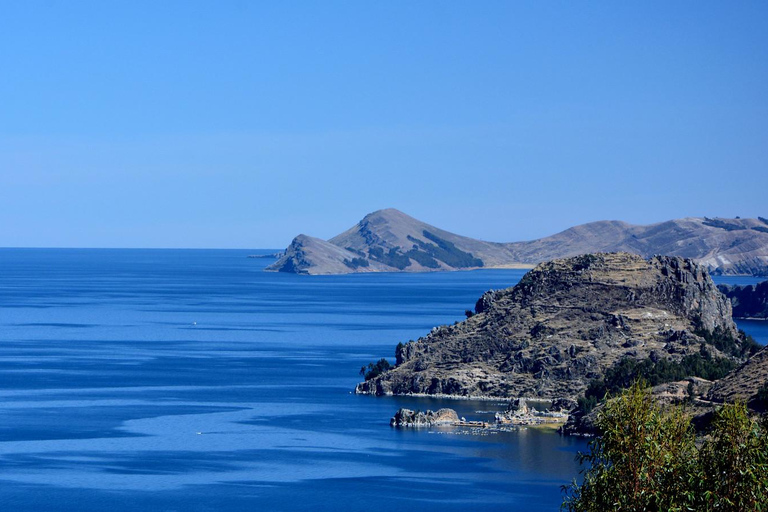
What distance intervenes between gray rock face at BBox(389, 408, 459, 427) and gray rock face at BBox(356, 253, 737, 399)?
20196 mm

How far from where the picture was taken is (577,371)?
166500 mm

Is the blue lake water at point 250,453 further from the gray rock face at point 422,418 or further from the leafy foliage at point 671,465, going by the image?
the leafy foliage at point 671,465

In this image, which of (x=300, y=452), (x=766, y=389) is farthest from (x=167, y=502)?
(x=766, y=389)

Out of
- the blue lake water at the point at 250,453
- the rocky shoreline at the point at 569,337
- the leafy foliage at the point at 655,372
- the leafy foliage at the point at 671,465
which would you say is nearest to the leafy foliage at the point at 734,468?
the leafy foliage at the point at 671,465

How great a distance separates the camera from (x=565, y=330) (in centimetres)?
17925

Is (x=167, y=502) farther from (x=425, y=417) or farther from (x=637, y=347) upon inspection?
(x=637, y=347)

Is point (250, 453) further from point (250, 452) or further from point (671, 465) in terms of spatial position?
point (671, 465)

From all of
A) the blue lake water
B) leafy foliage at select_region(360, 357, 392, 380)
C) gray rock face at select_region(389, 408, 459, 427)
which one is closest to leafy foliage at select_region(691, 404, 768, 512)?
the blue lake water

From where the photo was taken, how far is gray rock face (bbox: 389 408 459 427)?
14288 centimetres

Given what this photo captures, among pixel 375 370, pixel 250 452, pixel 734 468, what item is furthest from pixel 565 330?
pixel 734 468

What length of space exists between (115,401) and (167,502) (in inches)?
2263

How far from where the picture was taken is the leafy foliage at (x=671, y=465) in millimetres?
46844

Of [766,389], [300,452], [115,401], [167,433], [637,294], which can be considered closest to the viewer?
[766,389]

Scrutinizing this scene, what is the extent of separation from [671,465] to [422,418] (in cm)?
9605
